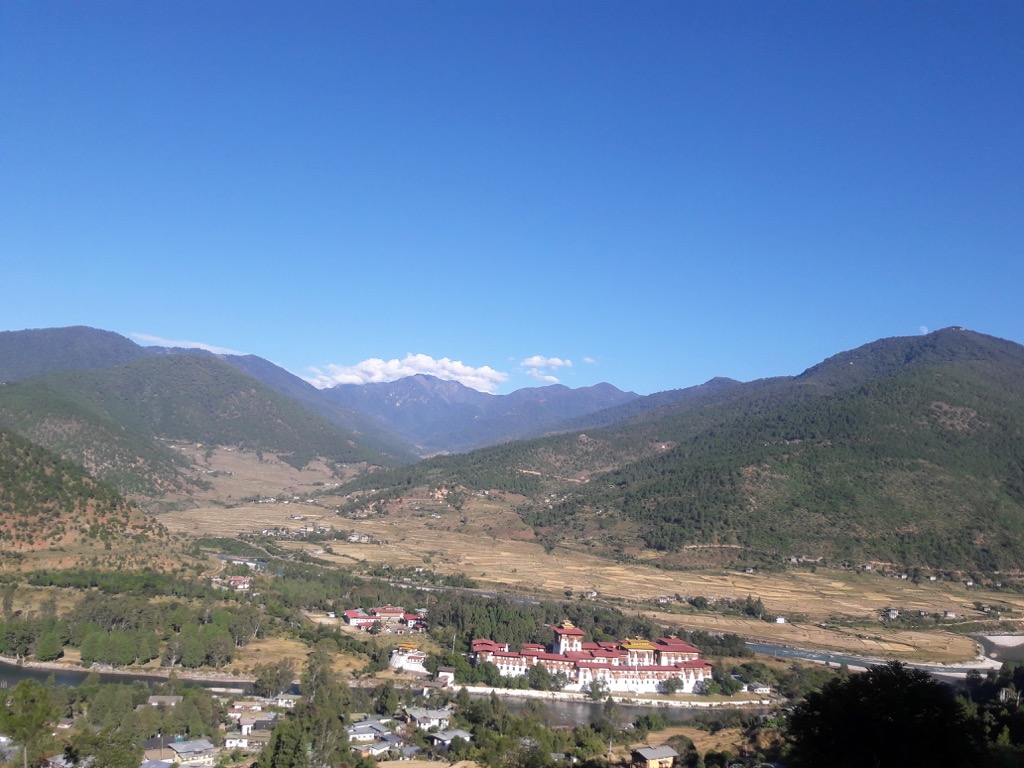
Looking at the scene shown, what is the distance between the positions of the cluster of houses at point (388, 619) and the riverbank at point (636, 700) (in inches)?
485

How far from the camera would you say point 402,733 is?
32.8m

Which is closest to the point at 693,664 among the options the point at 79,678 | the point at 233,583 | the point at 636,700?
the point at 636,700

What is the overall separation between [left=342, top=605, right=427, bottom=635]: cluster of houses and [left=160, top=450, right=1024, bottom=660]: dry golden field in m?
16.9

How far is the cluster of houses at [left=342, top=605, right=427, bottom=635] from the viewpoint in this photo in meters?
53.6

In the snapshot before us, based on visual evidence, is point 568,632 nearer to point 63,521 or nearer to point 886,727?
point 886,727

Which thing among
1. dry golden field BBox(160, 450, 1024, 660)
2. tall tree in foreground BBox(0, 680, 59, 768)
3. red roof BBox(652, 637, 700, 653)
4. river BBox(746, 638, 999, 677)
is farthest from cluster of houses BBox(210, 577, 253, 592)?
river BBox(746, 638, 999, 677)

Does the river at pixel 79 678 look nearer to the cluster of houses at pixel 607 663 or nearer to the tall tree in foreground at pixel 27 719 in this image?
the cluster of houses at pixel 607 663

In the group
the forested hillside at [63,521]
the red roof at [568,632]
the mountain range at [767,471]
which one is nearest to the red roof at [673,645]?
the red roof at [568,632]

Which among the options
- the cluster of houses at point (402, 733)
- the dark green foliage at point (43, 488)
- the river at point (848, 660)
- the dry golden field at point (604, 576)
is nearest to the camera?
the cluster of houses at point (402, 733)

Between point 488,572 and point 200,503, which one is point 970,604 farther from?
point 200,503

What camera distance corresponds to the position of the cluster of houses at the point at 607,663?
44844 millimetres

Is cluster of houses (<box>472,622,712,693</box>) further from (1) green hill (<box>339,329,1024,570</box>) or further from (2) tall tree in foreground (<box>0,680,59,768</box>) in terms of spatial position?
(1) green hill (<box>339,329,1024,570</box>)

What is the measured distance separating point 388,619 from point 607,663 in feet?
55.7

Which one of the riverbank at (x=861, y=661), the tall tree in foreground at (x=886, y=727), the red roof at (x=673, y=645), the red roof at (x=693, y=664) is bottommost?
the riverbank at (x=861, y=661)
